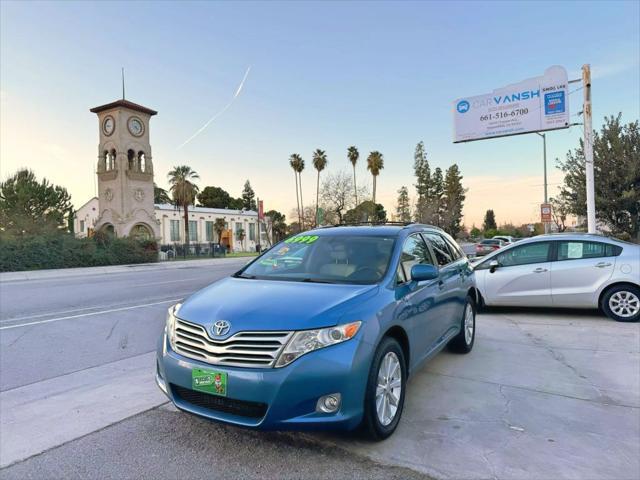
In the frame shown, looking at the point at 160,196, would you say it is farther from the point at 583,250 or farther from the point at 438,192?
the point at 583,250

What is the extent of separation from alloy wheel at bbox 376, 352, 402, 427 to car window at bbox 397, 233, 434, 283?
75 centimetres

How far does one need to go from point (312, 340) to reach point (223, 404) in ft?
2.54

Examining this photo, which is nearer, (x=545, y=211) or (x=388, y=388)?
(x=388, y=388)

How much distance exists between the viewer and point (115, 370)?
5344 mm

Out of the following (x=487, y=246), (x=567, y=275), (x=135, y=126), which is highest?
(x=135, y=126)

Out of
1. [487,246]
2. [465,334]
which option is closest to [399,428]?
[465,334]

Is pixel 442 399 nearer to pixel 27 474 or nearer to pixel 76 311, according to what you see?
pixel 27 474

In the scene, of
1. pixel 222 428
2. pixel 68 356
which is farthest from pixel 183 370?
pixel 68 356

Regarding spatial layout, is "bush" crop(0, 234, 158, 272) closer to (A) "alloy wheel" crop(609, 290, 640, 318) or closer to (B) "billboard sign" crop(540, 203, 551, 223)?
(B) "billboard sign" crop(540, 203, 551, 223)

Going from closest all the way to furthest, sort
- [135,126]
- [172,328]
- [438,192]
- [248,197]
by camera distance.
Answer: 1. [172,328]
2. [135,126]
3. [438,192]
4. [248,197]

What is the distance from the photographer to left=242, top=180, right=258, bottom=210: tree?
11794cm

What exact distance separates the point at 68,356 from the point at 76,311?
4.09 m

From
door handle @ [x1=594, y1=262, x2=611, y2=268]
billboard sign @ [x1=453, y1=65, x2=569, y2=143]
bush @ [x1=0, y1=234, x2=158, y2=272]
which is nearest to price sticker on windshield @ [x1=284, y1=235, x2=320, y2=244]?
door handle @ [x1=594, y1=262, x2=611, y2=268]

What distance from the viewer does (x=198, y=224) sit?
6712 centimetres
